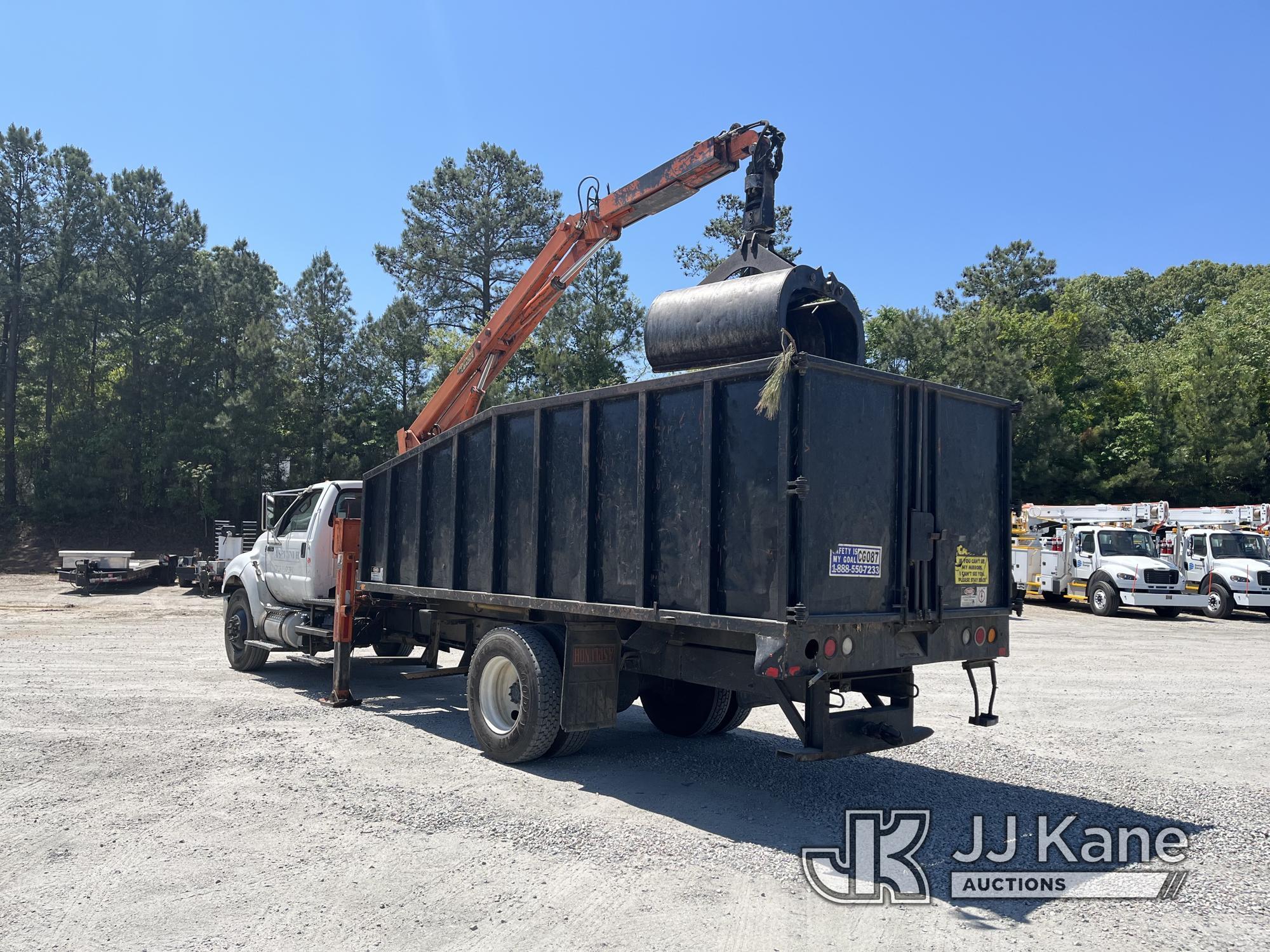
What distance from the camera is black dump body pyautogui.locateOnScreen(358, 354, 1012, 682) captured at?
5.73m

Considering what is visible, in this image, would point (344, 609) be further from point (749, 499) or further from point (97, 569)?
point (97, 569)

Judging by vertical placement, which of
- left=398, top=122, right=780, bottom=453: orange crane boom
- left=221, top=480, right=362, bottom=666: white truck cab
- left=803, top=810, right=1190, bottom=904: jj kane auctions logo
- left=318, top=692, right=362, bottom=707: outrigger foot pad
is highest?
left=398, top=122, right=780, bottom=453: orange crane boom

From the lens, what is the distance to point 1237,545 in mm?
24875

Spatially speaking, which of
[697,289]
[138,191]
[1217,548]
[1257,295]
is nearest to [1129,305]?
[1257,295]

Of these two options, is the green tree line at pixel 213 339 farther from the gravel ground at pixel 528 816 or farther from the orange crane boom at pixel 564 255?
the gravel ground at pixel 528 816

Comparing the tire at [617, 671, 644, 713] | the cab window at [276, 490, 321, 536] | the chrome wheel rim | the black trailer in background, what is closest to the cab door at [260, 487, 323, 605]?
the cab window at [276, 490, 321, 536]

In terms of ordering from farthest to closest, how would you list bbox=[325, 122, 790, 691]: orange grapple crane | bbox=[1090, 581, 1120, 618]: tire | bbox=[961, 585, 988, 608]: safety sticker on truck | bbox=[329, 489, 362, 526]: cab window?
bbox=[1090, 581, 1120, 618]: tire < bbox=[329, 489, 362, 526]: cab window < bbox=[325, 122, 790, 691]: orange grapple crane < bbox=[961, 585, 988, 608]: safety sticker on truck

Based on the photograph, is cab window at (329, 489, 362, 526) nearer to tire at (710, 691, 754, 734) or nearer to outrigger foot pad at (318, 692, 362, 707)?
outrigger foot pad at (318, 692, 362, 707)

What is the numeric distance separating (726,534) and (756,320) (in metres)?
1.95

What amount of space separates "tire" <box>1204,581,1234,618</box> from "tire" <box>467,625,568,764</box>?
73.2 feet

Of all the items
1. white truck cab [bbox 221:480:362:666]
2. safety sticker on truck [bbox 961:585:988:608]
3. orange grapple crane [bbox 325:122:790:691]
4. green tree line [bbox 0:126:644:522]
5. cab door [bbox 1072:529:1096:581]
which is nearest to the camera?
safety sticker on truck [bbox 961:585:988:608]

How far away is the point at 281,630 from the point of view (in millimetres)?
11062

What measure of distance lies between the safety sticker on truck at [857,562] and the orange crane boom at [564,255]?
4.84m

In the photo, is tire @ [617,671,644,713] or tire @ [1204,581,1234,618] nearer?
tire @ [617,671,644,713]
